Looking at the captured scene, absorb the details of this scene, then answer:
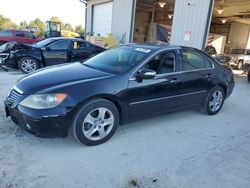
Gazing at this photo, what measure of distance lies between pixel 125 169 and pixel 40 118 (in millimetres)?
1195

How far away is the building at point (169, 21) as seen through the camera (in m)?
9.25

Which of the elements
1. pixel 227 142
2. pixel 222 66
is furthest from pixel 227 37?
pixel 227 142

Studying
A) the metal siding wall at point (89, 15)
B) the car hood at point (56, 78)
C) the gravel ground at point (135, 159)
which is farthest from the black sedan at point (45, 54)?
the metal siding wall at point (89, 15)

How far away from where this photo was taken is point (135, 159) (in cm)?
314

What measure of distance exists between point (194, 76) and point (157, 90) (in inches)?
38.8

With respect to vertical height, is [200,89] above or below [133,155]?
above

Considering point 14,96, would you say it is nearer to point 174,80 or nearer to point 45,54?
point 174,80

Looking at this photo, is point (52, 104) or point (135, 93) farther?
point (135, 93)

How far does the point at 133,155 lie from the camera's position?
10.6ft

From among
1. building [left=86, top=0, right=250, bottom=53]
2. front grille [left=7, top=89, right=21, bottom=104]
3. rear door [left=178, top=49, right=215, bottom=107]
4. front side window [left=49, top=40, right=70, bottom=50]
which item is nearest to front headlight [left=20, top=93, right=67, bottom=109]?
front grille [left=7, top=89, right=21, bottom=104]

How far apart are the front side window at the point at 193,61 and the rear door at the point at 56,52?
5.50m

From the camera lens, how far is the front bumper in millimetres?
2955

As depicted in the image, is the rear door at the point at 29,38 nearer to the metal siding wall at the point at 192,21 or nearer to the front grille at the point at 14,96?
→ the metal siding wall at the point at 192,21

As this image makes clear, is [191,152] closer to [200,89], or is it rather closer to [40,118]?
[200,89]
